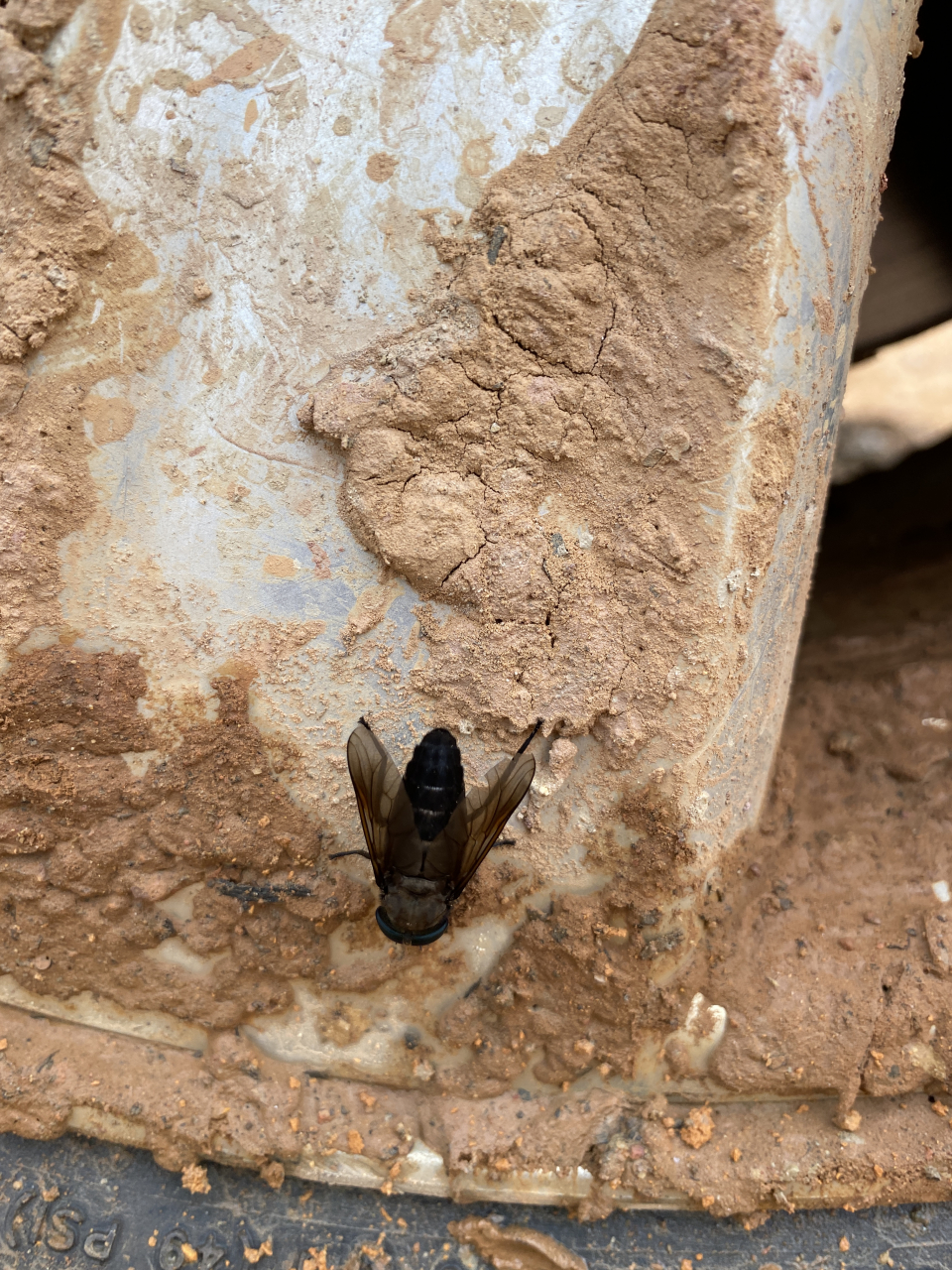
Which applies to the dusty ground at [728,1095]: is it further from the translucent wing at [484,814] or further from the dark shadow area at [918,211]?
the dark shadow area at [918,211]

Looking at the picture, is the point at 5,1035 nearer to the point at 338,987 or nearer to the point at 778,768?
the point at 338,987

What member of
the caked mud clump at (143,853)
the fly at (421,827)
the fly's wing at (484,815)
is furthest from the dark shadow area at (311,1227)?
the fly's wing at (484,815)

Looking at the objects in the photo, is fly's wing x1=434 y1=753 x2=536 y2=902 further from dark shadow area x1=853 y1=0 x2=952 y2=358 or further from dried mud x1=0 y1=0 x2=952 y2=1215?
dark shadow area x1=853 y1=0 x2=952 y2=358

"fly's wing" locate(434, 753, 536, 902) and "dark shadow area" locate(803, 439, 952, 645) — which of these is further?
"dark shadow area" locate(803, 439, 952, 645)

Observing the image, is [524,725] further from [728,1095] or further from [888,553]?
[888,553]

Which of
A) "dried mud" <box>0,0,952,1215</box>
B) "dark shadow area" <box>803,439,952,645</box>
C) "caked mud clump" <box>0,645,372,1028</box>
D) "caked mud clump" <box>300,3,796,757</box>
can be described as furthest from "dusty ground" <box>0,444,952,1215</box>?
"dark shadow area" <box>803,439,952,645</box>

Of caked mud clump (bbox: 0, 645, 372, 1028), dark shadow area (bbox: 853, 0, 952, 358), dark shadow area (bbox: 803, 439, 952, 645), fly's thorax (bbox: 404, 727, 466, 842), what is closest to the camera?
fly's thorax (bbox: 404, 727, 466, 842)

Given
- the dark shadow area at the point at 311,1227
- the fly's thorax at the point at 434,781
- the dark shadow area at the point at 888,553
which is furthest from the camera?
the dark shadow area at the point at 888,553
